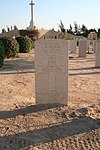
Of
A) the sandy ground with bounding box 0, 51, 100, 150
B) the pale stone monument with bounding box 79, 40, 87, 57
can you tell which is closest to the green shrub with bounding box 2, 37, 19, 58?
the pale stone monument with bounding box 79, 40, 87, 57

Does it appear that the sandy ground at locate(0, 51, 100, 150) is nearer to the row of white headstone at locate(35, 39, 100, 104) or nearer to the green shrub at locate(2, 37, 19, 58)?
the row of white headstone at locate(35, 39, 100, 104)

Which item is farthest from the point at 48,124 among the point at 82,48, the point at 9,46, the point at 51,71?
the point at 82,48

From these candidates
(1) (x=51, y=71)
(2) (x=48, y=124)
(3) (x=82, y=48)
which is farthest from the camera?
(3) (x=82, y=48)

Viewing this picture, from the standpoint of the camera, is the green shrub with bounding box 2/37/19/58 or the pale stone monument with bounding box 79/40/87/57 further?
the pale stone monument with bounding box 79/40/87/57

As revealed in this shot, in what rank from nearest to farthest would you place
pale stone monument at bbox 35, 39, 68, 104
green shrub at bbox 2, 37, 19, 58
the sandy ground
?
the sandy ground, pale stone monument at bbox 35, 39, 68, 104, green shrub at bbox 2, 37, 19, 58

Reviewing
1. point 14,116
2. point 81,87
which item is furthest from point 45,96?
point 81,87

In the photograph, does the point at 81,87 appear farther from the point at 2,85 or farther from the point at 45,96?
the point at 45,96

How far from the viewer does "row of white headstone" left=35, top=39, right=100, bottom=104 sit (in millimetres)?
6969

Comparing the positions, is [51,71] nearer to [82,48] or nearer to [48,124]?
[48,124]

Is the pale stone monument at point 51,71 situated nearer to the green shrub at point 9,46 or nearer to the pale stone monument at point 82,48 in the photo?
the green shrub at point 9,46

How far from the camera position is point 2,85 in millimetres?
10539

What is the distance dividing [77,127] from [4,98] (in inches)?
118

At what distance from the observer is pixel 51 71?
7180mm

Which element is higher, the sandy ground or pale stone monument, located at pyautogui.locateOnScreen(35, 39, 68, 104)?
pale stone monument, located at pyautogui.locateOnScreen(35, 39, 68, 104)
